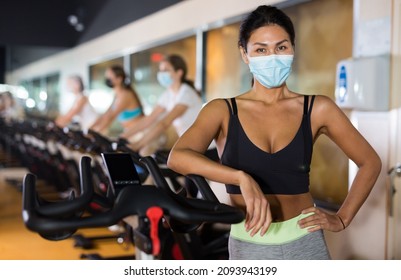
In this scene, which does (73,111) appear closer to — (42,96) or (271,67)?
(42,96)

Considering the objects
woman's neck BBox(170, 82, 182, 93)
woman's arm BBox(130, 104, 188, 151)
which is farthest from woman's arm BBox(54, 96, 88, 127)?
woman's arm BBox(130, 104, 188, 151)

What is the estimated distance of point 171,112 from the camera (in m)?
3.08

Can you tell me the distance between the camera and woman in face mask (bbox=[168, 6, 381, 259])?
1781 mm

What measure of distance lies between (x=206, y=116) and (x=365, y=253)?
1.60 m

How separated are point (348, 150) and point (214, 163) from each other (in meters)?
0.47

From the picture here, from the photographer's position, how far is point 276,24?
5.88ft

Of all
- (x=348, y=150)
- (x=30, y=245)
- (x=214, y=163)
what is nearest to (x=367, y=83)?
(x=348, y=150)

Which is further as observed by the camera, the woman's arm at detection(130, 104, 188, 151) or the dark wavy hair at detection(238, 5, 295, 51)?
the woman's arm at detection(130, 104, 188, 151)

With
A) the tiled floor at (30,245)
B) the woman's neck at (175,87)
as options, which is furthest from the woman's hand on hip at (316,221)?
the woman's neck at (175,87)

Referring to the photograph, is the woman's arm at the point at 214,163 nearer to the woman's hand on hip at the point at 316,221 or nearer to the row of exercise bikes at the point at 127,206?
the row of exercise bikes at the point at 127,206

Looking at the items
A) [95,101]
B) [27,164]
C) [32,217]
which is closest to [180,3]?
[32,217]

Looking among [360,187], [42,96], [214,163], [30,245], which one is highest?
[42,96]

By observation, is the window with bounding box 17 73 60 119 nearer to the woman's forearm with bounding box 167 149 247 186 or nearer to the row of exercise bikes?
the row of exercise bikes

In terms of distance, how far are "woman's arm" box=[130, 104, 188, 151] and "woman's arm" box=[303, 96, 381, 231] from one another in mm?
1292
